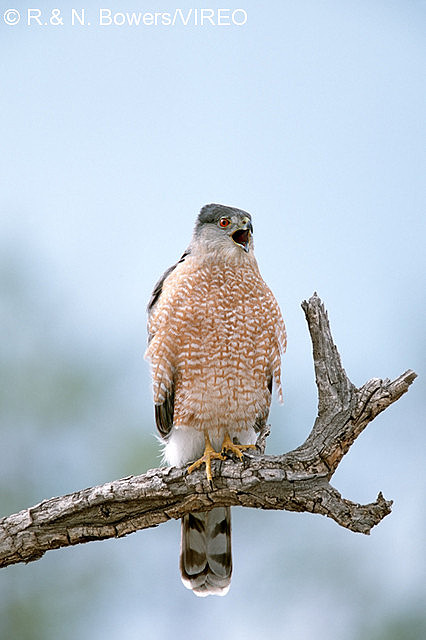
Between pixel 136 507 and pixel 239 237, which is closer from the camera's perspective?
pixel 136 507

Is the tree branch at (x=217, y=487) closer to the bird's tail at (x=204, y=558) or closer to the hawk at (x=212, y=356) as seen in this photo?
the hawk at (x=212, y=356)

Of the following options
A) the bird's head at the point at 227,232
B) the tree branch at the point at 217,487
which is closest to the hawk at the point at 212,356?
Answer: the bird's head at the point at 227,232

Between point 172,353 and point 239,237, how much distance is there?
0.70 m

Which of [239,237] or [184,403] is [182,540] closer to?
[184,403]

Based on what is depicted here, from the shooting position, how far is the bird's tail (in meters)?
3.90

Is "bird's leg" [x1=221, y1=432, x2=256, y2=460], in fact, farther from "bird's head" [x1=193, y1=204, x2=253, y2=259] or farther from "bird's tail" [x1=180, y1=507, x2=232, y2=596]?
"bird's head" [x1=193, y1=204, x2=253, y2=259]

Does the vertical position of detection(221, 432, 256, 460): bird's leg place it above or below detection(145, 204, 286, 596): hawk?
below

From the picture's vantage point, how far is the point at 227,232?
3.80 metres

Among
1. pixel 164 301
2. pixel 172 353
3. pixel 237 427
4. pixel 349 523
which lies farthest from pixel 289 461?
pixel 164 301

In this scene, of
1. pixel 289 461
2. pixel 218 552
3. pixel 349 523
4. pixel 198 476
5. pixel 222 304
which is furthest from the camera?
pixel 218 552

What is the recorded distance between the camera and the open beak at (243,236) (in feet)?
12.4

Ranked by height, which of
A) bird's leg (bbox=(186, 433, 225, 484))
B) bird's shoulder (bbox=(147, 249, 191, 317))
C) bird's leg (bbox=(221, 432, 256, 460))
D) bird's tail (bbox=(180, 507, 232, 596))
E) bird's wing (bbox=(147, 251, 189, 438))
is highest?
bird's shoulder (bbox=(147, 249, 191, 317))

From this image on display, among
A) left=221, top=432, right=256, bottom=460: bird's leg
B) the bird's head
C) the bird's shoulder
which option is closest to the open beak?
the bird's head

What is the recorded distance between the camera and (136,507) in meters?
3.29
